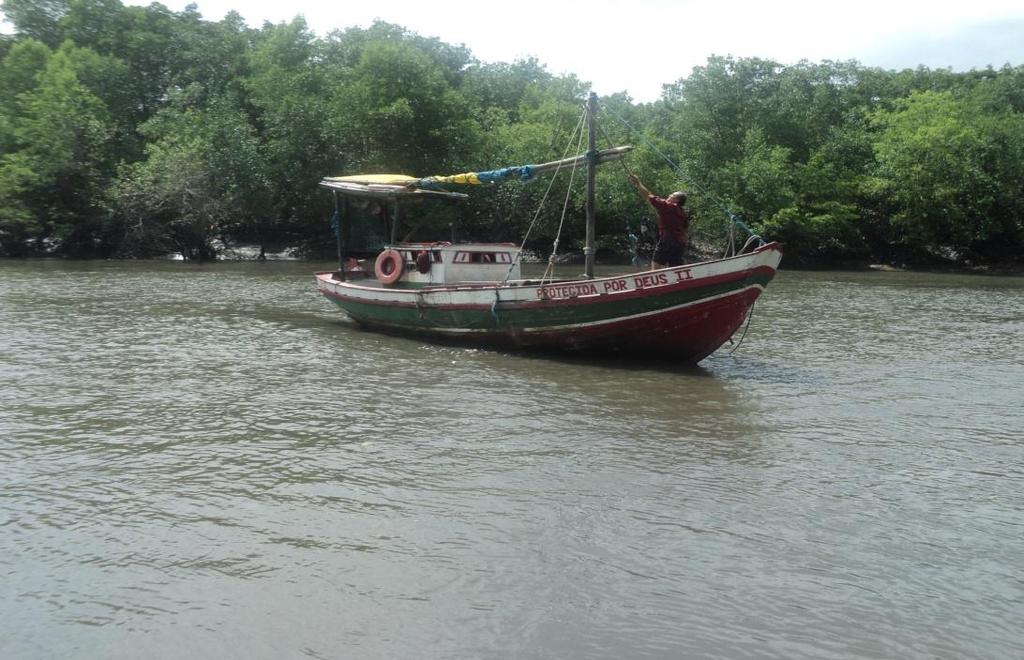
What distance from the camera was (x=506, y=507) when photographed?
7.05 meters

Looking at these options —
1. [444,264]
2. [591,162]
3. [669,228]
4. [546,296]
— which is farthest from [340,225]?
[669,228]

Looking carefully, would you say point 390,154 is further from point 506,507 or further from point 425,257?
point 506,507

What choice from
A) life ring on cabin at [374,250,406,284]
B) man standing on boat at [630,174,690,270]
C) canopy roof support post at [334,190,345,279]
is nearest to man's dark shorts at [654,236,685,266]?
man standing on boat at [630,174,690,270]

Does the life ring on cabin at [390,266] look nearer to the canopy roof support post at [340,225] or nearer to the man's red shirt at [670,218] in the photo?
the canopy roof support post at [340,225]

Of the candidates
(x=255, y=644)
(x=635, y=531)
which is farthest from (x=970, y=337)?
(x=255, y=644)

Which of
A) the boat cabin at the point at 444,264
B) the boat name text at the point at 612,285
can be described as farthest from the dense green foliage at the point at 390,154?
the boat name text at the point at 612,285

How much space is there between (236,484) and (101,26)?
55.6 meters

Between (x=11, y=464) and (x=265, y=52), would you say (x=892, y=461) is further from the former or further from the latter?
(x=265, y=52)

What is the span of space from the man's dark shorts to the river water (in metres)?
2.02

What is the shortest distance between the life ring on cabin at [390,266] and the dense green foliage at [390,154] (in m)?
25.4

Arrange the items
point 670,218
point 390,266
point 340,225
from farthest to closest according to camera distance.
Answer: point 340,225
point 390,266
point 670,218

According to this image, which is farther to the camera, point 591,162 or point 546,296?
point 591,162

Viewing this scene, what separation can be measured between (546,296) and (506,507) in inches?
310

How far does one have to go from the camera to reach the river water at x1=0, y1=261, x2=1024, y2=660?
4996 millimetres
